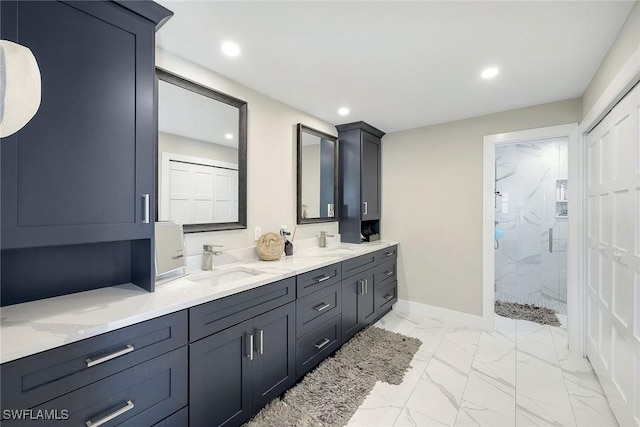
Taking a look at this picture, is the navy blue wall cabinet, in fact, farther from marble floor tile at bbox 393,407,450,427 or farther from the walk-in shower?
the walk-in shower

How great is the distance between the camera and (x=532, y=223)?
398 centimetres

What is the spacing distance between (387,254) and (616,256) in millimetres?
1963

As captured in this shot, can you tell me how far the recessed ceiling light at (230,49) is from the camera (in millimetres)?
1784

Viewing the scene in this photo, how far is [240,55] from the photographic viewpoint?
1.90 meters

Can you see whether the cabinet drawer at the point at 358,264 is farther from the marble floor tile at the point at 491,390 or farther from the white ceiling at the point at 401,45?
the white ceiling at the point at 401,45

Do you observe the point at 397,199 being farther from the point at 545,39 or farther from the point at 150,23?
the point at 150,23

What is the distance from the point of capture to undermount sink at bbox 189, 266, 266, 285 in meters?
1.80

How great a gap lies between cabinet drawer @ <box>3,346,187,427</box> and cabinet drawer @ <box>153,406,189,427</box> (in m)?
0.02

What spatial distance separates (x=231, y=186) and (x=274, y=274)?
86 centimetres

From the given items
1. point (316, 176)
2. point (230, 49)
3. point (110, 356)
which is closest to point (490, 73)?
point (316, 176)

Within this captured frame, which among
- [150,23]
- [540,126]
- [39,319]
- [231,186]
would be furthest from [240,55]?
[540,126]

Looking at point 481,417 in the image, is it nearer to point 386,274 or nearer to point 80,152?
point 386,274

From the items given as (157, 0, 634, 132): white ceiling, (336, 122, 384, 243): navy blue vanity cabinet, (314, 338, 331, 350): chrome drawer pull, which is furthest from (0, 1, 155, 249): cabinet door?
(336, 122, 384, 243): navy blue vanity cabinet

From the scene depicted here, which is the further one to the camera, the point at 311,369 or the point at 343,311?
the point at 343,311
